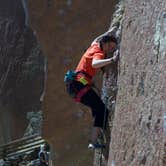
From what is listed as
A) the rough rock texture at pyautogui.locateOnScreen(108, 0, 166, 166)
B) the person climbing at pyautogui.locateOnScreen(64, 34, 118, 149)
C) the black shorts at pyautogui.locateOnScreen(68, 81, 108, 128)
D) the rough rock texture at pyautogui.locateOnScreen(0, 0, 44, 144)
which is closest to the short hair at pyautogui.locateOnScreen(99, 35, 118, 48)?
the person climbing at pyautogui.locateOnScreen(64, 34, 118, 149)

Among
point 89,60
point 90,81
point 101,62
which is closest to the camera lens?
point 101,62

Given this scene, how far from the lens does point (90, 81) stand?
5.50 metres

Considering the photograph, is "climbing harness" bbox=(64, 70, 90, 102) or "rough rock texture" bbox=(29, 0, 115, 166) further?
"rough rock texture" bbox=(29, 0, 115, 166)

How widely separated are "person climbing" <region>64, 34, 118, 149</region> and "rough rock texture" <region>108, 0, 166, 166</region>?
36.0 inches

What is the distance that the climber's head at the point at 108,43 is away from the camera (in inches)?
208

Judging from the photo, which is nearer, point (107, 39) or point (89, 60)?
point (107, 39)

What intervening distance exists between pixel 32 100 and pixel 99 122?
12.6m

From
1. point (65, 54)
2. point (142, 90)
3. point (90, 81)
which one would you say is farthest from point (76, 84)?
point (65, 54)

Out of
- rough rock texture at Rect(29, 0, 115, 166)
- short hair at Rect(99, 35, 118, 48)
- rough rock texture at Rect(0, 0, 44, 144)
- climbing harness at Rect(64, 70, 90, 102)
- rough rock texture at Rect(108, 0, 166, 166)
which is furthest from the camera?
rough rock texture at Rect(0, 0, 44, 144)

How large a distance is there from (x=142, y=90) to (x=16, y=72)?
1458cm

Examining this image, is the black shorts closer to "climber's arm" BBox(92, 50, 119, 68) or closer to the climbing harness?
the climbing harness

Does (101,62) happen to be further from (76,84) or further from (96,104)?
(96,104)

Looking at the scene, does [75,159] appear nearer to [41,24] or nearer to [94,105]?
[41,24]

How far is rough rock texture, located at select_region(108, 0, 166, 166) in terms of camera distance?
3393 mm
